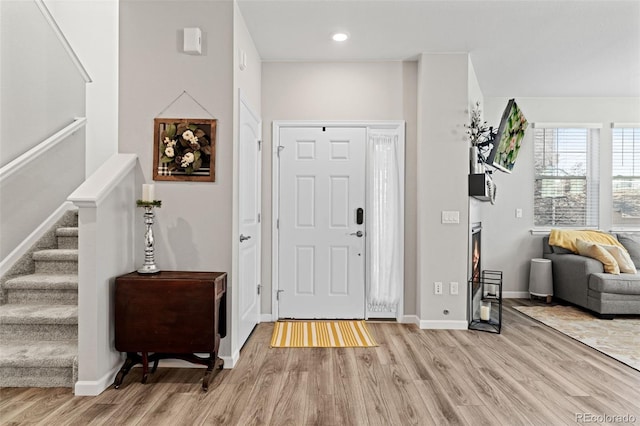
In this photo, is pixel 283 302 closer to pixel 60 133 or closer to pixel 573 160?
pixel 60 133

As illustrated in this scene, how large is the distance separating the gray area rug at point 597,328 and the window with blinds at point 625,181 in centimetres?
167

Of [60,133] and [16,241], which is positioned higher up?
[60,133]

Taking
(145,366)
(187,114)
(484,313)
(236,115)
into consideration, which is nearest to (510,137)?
(484,313)

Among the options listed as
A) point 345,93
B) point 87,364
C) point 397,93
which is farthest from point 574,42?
point 87,364

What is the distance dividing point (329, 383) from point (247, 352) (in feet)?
2.95

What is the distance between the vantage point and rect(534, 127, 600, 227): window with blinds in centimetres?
559

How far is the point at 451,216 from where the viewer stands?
4105 millimetres

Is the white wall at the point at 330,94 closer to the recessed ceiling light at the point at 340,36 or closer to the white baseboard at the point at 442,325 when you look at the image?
the recessed ceiling light at the point at 340,36

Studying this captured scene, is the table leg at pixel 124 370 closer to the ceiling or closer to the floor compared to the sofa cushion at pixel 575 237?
closer to the floor

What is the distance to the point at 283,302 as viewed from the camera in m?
4.39

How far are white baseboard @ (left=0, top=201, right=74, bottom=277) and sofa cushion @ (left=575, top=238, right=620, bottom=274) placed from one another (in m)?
5.52

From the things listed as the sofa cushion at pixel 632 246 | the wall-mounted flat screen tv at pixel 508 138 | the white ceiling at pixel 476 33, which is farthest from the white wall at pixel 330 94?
the sofa cushion at pixel 632 246

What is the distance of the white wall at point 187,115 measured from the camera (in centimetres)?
308

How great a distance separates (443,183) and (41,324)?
3516 millimetres
